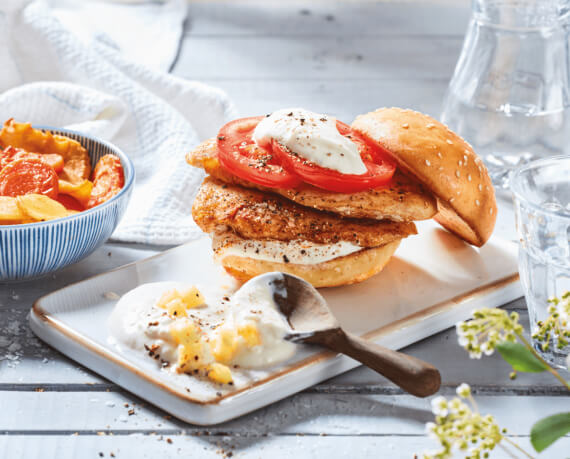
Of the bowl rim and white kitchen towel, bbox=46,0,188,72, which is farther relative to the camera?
white kitchen towel, bbox=46,0,188,72

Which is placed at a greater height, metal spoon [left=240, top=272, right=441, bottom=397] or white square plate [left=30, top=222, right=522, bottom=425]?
metal spoon [left=240, top=272, right=441, bottom=397]

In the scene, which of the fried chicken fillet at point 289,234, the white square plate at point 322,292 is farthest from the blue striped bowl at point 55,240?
the fried chicken fillet at point 289,234

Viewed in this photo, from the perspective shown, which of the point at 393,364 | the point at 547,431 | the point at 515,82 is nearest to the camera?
the point at 547,431

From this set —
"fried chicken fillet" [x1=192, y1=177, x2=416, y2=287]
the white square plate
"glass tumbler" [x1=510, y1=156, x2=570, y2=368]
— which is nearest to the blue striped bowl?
the white square plate

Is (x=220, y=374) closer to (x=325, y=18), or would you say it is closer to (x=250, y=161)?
(x=250, y=161)

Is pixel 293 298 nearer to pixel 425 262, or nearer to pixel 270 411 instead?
pixel 270 411

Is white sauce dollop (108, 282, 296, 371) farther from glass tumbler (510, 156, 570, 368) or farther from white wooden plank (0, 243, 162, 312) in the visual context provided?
glass tumbler (510, 156, 570, 368)

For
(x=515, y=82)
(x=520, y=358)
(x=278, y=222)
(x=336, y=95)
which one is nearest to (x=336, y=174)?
(x=278, y=222)
